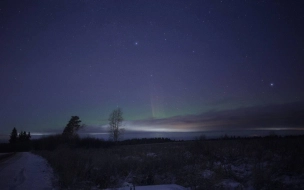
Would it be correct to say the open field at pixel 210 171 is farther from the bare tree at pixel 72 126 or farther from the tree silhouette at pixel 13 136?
the tree silhouette at pixel 13 136

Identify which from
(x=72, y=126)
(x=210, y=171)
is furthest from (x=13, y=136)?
(x=210, y=171)

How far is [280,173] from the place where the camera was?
1090 cm

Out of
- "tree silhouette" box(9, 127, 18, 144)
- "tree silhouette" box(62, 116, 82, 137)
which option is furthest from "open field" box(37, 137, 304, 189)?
"tree silhouette" box(9, 127, 18, 144)

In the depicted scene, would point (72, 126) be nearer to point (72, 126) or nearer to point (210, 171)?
point (72, 126)

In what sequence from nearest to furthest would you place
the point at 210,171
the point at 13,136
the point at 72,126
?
1. the point at 210,171
2. the point at 72,126
3. the point at 13,136

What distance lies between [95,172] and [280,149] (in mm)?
14222

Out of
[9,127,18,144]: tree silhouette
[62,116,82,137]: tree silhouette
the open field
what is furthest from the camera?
[9,127,18,144]: tree silhouette

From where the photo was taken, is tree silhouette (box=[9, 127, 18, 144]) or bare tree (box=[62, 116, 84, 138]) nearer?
bare tree (box=[62, 116, 84, 138])

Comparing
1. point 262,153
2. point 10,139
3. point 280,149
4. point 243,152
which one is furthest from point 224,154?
point 10,139

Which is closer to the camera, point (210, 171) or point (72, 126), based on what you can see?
point (210, 171)

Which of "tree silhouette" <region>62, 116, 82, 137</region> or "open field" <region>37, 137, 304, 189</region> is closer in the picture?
"open field" <region>37, 137, 304, 189</region>

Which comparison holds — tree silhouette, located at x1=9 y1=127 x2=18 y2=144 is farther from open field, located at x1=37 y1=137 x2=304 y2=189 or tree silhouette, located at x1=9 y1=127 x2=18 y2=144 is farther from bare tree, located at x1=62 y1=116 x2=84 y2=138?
open field, located at x1=37 y1=137 x2=304 y2=189

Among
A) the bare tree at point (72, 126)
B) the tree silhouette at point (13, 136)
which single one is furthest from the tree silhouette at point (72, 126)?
A: the tree silhouette at point (13, 136)

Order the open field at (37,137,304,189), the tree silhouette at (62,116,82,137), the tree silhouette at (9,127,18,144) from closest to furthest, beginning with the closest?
1. the open field at (37,137,304,189)
2. the tree silhouette at (62,116,82,137)
3. the tree silhouette at (9,127,18,144)
